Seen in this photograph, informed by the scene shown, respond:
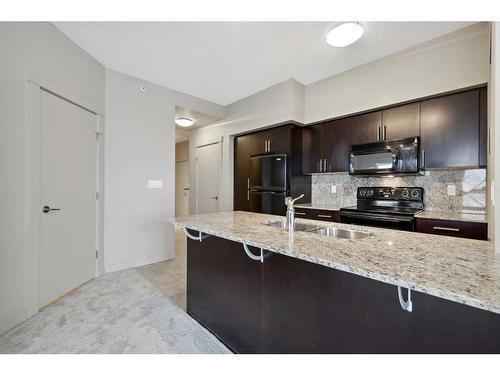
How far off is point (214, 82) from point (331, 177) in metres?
2.29

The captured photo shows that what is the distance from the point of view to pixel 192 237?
1.87 meters

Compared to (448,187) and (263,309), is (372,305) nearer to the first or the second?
(263,309)

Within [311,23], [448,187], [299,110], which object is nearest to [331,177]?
[299,110]

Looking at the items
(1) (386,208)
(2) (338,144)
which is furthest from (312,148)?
(1) (386,208)

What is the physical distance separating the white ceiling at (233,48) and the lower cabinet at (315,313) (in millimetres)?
2042

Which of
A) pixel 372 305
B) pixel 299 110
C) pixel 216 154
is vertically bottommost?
pixel 372 305

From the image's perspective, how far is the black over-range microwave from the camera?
8.29 ft

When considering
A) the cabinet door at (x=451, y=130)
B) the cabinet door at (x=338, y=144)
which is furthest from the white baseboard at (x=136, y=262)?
the cabinet door at (x=451, y=130)

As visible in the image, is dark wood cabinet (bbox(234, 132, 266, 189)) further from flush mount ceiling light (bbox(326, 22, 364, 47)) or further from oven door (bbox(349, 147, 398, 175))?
flush mount ceiling light (bbox(326, 22, 364, 47))

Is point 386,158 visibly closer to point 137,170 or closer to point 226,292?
point 226,292

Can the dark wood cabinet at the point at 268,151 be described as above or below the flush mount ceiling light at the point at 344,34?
below

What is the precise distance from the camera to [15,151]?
1.81 metres

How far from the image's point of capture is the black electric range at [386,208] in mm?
2381

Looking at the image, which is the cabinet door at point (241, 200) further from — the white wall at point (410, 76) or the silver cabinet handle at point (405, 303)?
the silver cabinet handle at point (405, 303)
